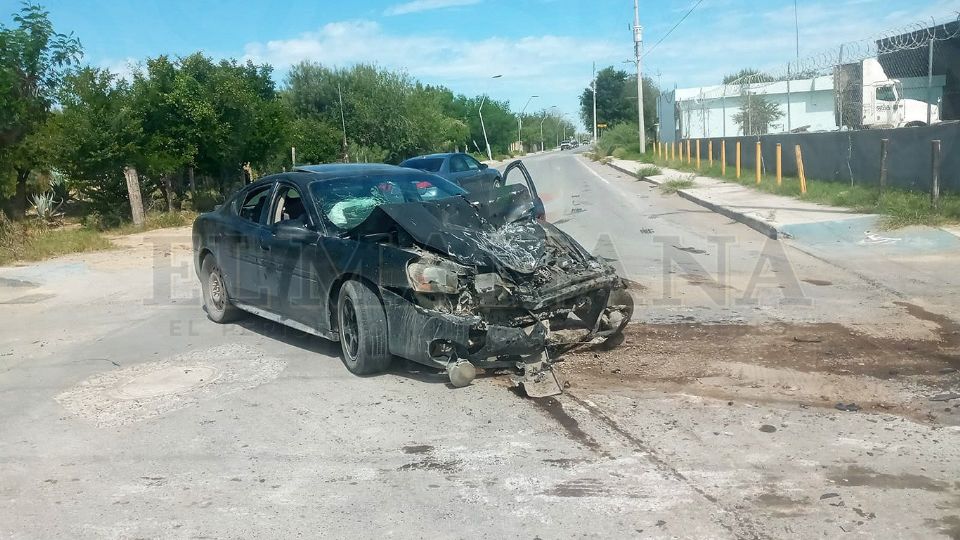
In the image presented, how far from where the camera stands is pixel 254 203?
818 cm

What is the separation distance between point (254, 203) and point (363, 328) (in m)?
2.58

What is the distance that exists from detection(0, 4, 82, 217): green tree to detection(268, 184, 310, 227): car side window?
13723mm

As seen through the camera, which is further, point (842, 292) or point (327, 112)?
point (327, 112)

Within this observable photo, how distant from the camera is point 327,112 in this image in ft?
151

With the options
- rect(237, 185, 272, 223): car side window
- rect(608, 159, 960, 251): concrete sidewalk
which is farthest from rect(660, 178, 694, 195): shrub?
rect(237, 185, 272, 223): car side window

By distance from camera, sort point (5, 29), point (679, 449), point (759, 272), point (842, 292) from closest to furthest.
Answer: point (679, 449)
point (842, 292)
point (759, 272)
point (5, 29)

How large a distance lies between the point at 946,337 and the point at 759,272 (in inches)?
153

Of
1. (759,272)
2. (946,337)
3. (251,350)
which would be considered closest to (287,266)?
(251,350)

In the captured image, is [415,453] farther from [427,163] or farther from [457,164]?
[457,164]

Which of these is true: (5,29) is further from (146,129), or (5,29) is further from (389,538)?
(389,538)

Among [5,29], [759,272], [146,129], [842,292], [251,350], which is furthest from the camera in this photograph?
[146,129]

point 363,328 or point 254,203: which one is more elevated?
point 254,203

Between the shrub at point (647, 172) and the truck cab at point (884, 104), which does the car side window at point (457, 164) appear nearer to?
the truck cab at point (884, 104)

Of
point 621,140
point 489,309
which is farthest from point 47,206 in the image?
point 621,140
